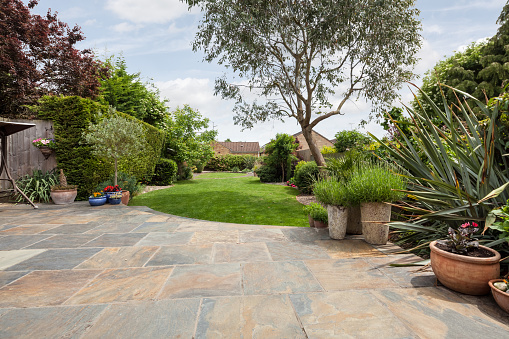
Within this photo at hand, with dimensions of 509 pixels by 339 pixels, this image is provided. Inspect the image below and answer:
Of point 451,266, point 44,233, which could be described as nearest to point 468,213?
point 451,266

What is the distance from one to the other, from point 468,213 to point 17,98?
47.0ft

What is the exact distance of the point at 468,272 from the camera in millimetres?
1989

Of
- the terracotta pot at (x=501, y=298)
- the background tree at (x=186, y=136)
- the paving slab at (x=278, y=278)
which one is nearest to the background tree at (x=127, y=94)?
the background tree at (x=186, y=136)

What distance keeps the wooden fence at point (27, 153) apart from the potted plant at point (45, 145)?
24 cm

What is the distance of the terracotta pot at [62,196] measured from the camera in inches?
254

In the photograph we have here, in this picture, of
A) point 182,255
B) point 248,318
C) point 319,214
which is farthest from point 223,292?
point 319,214

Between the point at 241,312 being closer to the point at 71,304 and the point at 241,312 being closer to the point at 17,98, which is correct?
the point at 71,304

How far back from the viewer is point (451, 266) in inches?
81.3

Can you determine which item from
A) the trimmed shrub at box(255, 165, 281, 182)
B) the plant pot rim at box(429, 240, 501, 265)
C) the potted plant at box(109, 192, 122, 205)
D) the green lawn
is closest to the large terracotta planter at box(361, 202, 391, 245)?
the plant pot rim at box(429, 240, 501, 265)

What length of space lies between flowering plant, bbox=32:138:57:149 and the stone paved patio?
4.13 m

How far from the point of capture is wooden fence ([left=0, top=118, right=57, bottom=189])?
264 inches

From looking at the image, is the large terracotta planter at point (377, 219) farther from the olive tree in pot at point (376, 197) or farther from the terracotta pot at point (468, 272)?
the terracotta pot at point (468, 272)

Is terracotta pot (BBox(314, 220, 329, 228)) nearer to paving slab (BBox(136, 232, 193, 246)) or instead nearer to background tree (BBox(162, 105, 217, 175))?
paving slab (BBox(136, 232, 193, 246))

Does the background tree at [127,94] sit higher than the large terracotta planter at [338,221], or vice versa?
the background tree at [127,94]
